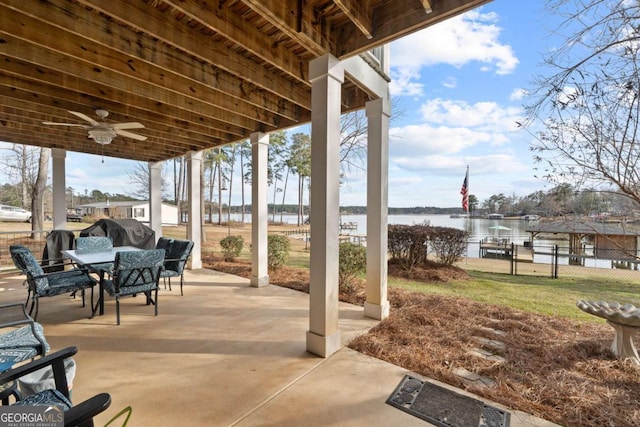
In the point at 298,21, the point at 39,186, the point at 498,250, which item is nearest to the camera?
the point at 298,21

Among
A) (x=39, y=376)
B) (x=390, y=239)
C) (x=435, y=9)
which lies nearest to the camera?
(x=39, y=376)

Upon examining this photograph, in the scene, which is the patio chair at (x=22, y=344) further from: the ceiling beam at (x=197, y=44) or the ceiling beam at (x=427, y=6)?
the ceiling beam at (x=427, y=6)

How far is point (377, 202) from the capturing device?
3576mm

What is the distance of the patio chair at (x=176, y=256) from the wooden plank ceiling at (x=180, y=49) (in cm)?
212

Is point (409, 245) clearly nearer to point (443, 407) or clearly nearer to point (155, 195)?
point (443, 407)

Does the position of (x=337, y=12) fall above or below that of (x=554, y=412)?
above

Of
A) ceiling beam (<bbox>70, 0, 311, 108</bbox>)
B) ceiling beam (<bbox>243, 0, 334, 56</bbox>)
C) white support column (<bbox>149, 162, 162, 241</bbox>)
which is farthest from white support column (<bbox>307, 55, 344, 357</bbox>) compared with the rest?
white support column (<bbox>149, 162, 162, 241</bbox>)

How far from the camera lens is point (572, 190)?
3205 millimetres

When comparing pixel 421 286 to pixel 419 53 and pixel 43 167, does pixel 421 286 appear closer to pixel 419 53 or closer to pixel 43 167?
pixel 419 53

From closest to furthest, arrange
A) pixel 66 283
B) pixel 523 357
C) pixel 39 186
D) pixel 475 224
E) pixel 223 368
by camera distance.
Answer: pixel 223 368 < pixel 523 357 < pixel 66 283 < pixel 39 186 < pixel 475 224

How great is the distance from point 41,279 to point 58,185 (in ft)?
13.5

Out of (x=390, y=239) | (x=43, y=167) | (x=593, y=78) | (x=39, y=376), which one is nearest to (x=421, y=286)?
(x=390, y=239)

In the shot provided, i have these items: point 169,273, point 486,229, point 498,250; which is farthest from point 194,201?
point 486,229

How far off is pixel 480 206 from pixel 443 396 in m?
13.1
